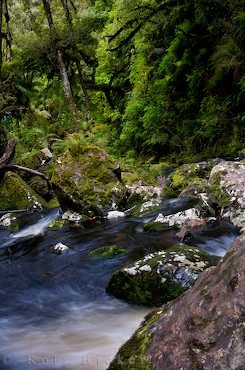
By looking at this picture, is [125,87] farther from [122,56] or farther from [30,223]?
[30,223]

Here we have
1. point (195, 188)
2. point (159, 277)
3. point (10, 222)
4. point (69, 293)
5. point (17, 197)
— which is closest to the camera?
point (159, 277)

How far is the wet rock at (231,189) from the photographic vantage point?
19.3ft

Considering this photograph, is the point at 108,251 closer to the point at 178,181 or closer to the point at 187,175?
the point at 178,181

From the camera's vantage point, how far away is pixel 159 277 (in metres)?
3.57

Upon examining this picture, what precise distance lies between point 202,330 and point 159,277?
1.55m

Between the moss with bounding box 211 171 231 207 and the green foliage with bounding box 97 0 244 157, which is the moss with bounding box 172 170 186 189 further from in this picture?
the green foliage with bounding box 97 0 244 157

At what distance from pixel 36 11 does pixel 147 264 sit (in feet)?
64.9

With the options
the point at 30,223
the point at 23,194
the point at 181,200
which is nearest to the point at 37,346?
the point at 181,200

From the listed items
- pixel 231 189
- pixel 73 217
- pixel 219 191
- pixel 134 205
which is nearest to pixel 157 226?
pixel 219 191

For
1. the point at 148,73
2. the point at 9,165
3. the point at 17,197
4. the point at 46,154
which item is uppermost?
the point at 148,73

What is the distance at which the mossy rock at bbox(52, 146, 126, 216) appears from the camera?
7695 mm

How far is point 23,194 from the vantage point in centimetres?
1005

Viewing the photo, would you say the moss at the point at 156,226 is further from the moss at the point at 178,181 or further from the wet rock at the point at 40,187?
the wet rock at the point at 40,187

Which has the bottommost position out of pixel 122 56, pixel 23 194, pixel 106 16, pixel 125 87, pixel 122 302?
pixel 122 302
